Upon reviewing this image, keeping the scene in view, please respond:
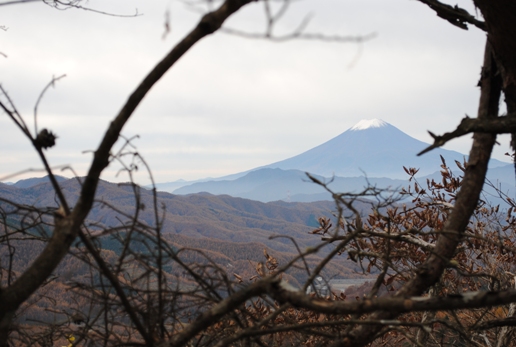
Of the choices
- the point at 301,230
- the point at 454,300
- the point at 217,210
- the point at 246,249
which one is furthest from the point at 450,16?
the point at 217,210

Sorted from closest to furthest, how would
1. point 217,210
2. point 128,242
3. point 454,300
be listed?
point 454,300 < point 128,242 < point 217,210

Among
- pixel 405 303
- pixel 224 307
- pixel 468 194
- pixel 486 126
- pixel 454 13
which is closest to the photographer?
pixel 405 303

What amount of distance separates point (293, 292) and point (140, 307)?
2.35 feet

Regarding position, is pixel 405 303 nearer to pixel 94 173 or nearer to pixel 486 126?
pixel 486 126

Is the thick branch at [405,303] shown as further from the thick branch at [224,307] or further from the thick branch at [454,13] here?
the thick branch at [454,13]

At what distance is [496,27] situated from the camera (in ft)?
6.79

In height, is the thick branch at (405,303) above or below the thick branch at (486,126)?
below

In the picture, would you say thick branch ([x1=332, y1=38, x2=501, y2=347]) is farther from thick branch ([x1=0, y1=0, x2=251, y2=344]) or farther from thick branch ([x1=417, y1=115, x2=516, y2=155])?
thick branch ([x1=0, y1=0, x2=251, y2=344])

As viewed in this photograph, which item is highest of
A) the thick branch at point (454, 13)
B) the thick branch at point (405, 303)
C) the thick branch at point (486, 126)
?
the thick branch at point (454, 13)

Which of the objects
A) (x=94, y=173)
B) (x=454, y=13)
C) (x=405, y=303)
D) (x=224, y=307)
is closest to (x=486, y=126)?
(x=454, y=13)

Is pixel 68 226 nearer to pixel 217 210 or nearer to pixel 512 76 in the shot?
pixel 512 76

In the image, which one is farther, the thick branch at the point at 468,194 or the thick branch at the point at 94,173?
the thick branch at the point at 468,194

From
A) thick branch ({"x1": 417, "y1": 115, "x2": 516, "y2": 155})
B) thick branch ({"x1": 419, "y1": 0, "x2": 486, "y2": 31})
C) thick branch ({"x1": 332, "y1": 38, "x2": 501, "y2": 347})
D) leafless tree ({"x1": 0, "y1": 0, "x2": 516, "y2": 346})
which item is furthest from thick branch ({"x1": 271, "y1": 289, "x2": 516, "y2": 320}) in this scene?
thick branch ({"x1": 419, "y1": 0, "x2": 486, "y2": 31})

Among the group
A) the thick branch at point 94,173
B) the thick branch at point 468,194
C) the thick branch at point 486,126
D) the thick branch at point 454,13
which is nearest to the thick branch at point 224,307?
the thick branch at point 94,173
